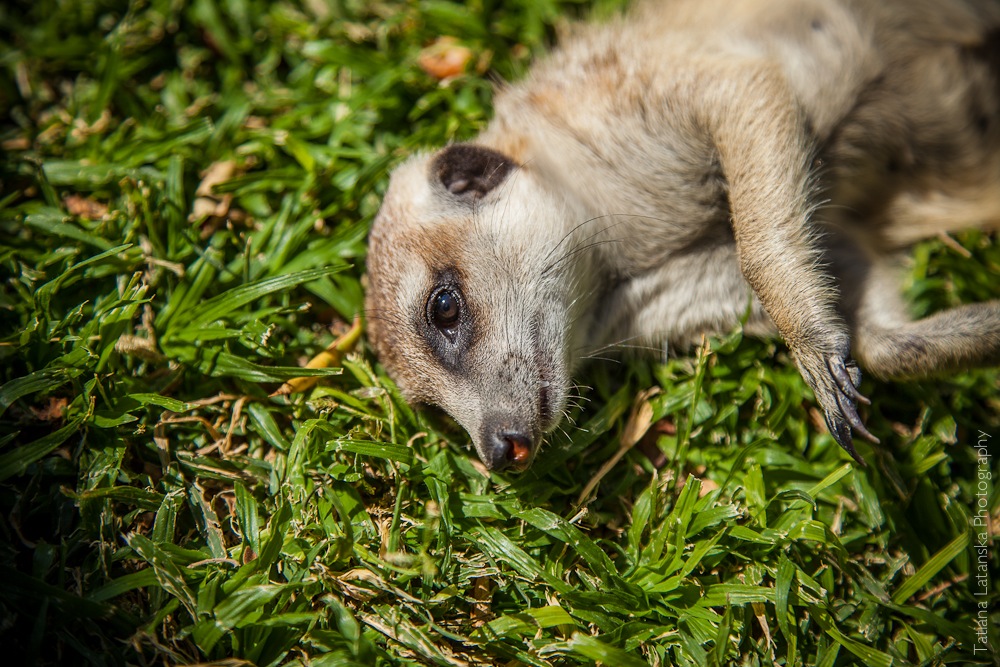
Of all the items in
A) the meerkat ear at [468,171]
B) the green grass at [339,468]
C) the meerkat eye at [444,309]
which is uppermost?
the meerkat ear at [468,171]

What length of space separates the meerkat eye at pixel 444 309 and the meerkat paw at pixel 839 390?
4.93ft

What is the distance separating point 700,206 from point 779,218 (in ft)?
1.30

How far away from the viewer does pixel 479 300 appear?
2.79 meters

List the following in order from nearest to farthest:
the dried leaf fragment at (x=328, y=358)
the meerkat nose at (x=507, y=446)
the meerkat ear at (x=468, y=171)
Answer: the meerkat nose at (x=507, y=446), the meerkat ear at (x=468, y=171), the dried leaf fragment at (x=328, y=358)

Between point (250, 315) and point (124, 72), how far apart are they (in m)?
1.85

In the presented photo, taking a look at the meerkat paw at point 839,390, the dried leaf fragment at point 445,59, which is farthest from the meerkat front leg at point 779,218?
the dried leaf fragment at point 445,59

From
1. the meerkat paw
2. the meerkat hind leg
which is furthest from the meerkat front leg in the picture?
the meerkat hind leg

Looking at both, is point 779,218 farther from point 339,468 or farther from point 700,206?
point 339,468

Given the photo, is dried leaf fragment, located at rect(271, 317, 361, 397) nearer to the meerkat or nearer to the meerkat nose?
the meerkat

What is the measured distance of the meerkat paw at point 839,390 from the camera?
2668 mm

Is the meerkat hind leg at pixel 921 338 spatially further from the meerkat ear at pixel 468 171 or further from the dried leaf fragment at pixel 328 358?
the dried leaf fragment at pixel 328 358

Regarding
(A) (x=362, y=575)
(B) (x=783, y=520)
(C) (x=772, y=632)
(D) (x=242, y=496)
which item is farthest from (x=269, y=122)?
(C) (x=772, y=632)

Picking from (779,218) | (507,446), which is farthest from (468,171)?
(779,218)

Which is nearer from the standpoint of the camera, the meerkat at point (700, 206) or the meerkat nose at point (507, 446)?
the meerkat nose at point (507, 446)
